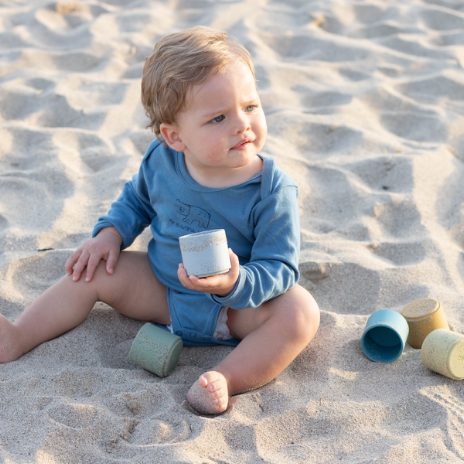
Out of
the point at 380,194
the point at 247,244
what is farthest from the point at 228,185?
the point at 380,194

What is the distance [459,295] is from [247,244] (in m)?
0.81

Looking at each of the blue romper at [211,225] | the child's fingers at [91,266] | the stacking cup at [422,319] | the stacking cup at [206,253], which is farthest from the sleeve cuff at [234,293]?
the stacking cup at [422,319]

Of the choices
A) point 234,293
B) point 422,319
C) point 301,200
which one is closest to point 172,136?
point 234,293

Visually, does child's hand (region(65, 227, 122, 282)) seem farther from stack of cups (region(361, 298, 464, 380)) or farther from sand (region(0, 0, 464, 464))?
stack of cups (region(361, 298, 464, 380))

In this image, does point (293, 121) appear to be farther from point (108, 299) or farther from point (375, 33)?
point (108, 299)

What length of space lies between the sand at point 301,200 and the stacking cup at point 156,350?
0.16 feet

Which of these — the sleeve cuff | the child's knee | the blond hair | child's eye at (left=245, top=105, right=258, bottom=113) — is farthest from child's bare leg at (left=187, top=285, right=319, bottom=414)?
the blond hair

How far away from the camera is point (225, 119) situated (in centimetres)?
257

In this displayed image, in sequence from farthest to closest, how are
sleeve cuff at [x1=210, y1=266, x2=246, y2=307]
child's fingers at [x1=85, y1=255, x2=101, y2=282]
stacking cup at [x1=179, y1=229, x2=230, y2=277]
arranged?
1. child's fingers at [x1=85, y1=255, x2=101, y2=282]
2. sleeve cuff at [x1=210, y1=266, x2=246, y2=307]
3. stacking cup at [x1=179, y1=229, x2=230, y2=277]

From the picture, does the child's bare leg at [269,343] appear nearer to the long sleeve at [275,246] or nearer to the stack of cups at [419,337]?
the long sleeve at [275,246]

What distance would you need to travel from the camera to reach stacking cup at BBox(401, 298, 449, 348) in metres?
2.74

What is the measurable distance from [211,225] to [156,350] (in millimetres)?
410

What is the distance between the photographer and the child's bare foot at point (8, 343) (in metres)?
2.67

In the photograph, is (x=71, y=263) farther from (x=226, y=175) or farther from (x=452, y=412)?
(x=452, y=412)
